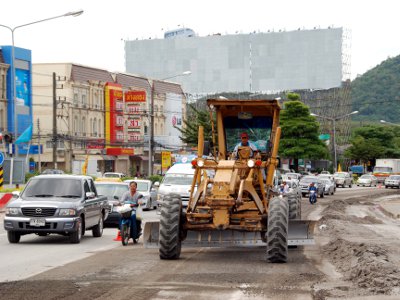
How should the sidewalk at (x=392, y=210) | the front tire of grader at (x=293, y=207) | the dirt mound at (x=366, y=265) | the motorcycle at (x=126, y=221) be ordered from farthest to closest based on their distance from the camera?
the sidewalk at (x=392, y=210) < the motorcycle at (x=126, y=221) < the front tire of grader at (x=293, y=207) < the dirt mound at (x=366, y=265)

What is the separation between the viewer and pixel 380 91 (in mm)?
158250

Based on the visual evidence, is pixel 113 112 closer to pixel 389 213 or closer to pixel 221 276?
pixel 389 213

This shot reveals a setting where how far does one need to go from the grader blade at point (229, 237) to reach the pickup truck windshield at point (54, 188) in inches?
203

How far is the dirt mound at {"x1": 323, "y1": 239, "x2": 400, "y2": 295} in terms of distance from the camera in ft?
44.3

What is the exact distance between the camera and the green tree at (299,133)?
310ft

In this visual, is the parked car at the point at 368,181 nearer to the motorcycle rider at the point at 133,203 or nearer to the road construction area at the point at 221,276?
the motorcycle rider at the point at 133,203

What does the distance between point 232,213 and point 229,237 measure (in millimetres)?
496

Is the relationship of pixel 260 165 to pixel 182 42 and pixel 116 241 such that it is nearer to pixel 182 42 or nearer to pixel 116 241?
pixel 116 241

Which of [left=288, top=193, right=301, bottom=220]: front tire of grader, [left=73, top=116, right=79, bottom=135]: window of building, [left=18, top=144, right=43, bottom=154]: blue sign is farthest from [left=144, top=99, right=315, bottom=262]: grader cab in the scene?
[left=73, top=116, right=79, bottom=135]: window of building

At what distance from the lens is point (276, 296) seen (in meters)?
12.6

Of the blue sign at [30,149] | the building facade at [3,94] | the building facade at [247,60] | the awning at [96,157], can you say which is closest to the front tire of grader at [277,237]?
the building facade at [3,94]

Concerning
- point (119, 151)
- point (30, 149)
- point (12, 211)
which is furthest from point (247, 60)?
point (12, 211)

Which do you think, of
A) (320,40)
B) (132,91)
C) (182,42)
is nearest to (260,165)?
(132,91)

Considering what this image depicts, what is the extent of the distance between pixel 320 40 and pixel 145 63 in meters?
31.5
